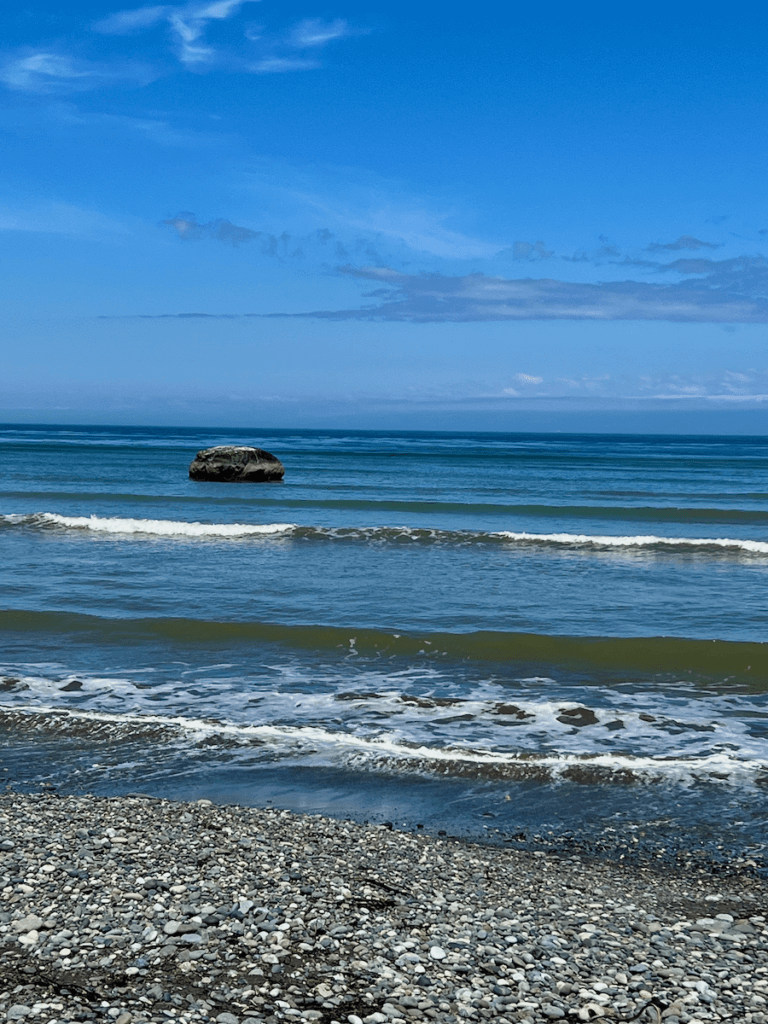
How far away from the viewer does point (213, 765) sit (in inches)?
324

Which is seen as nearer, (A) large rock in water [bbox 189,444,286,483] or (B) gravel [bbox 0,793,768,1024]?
(B) gravel [bbox 0,793,768,1024]

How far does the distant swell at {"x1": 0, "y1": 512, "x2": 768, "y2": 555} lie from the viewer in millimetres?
23531

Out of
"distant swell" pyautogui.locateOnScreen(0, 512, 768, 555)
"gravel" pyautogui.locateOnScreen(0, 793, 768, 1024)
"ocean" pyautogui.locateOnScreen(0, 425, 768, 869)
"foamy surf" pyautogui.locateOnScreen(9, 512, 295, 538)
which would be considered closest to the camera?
"gravel" pyautogui.locateOnScreen(0, 793, 768, 1024)

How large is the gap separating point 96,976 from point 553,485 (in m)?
40.4

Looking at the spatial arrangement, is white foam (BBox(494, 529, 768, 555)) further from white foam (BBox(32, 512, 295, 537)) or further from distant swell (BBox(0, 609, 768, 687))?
distant swell (BBox(0, 609, 768, 687))

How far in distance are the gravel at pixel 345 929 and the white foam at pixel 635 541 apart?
18.2 metres

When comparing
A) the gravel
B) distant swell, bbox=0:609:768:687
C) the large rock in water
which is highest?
the large rock in water

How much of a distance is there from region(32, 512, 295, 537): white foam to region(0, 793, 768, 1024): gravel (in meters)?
19.0

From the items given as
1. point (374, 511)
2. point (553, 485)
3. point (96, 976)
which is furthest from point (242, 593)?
point (553, 485)

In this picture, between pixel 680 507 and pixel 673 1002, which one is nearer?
pixel 673 1002

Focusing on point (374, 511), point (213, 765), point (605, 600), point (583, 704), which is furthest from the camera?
point (374, 511)

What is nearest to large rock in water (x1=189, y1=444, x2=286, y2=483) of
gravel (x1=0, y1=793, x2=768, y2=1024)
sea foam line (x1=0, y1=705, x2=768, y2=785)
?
sea foam line (x1=0, y1=705, x2=768, y2=785)

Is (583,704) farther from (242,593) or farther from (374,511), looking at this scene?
(374,511)

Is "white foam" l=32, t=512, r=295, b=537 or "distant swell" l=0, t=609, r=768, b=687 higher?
"white foam" l=32, t=512, r=295, b=537
